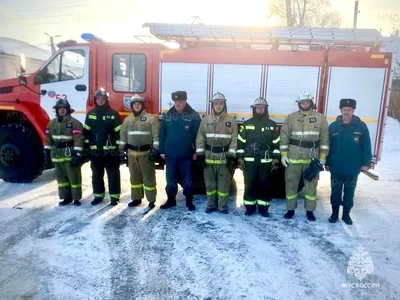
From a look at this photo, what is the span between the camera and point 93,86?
592 cm

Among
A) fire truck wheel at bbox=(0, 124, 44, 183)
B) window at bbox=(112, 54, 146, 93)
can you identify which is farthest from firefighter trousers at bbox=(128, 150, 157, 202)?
fire truck wheel at bbox=(0, 124, 44, 183)

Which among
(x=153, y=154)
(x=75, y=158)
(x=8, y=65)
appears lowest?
(x=75, y=158)

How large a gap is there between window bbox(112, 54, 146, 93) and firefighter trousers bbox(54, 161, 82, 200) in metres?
1.64

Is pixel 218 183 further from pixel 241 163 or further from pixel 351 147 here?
pixel 351 147

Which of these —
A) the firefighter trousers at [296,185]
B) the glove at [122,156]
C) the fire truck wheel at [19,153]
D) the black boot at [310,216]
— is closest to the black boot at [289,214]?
the firefighter trousers at [296,185]

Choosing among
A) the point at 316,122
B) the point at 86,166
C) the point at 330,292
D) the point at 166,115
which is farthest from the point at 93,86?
the point at 330,292

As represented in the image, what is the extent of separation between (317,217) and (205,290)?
8.93ft

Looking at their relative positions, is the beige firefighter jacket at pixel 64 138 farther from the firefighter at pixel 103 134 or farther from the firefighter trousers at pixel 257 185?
the firefighter trousers at pixel 257 185

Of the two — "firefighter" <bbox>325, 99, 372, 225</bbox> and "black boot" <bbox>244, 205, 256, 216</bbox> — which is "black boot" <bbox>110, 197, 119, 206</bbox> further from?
"firefighter" <bbox>325, 99, 372, 225</bbox>

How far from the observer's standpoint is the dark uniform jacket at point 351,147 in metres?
4.58

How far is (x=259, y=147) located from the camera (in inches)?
190

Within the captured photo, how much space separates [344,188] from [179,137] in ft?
8.53

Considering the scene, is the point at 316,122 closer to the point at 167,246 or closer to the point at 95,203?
the point at 167,246

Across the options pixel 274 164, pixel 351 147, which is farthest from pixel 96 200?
pixel 351 147
